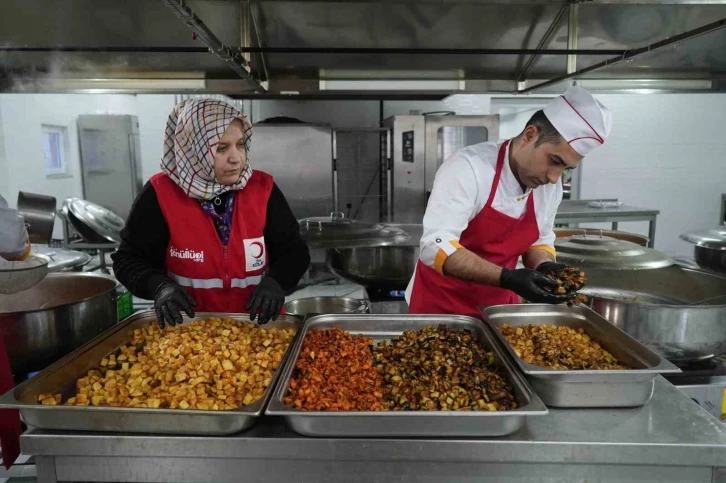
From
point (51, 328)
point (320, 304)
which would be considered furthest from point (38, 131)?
point (51, 328)

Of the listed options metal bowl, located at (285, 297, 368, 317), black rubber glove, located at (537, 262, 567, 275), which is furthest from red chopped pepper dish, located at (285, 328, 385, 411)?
metal bowl, located at (285, 297, 368, 317)

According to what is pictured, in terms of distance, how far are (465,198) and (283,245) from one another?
75 centimetres

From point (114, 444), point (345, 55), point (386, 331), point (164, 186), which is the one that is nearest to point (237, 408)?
point (114, 444)

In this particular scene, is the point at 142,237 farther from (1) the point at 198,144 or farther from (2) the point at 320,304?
(2) the point at 320,304

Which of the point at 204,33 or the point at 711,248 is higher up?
the point at 204,33

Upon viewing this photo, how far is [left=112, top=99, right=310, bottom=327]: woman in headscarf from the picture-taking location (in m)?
1.69

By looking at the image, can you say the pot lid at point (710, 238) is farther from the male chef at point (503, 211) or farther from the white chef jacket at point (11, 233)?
the white chef jacket at point (11, 233)

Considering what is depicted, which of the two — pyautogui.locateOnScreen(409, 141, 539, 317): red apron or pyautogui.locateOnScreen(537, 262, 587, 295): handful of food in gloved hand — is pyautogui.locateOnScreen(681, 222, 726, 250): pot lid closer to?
pyautogui.locateOnScreen(409, 141, 539, 317): red apron

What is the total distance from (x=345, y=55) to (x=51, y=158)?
4.82 m

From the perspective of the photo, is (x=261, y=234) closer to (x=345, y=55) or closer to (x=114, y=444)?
(x=114, y=444)

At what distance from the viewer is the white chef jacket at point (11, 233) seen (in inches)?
57.0

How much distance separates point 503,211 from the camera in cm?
201

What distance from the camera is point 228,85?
12.3 ft

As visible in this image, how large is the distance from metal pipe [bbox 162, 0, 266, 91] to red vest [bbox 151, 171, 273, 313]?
1.84 feet
